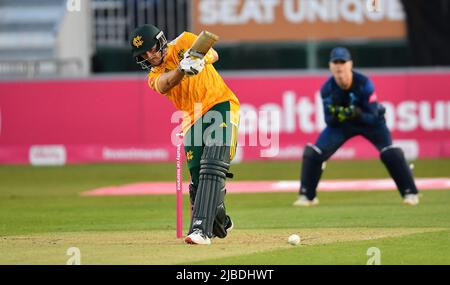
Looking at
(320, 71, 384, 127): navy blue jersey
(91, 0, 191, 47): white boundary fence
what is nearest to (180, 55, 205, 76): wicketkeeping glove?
(320, 71, 384, 127): navy blue jersey

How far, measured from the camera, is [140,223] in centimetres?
1414

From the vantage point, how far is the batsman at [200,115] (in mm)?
11250

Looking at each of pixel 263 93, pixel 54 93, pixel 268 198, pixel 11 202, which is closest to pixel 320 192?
pixel 268 198

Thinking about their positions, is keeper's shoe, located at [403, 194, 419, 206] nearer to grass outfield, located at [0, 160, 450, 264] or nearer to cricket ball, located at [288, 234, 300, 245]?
grass outfield, located at [0, 160, 450, 264]

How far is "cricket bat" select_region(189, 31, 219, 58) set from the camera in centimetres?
1080

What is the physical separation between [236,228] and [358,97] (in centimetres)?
324

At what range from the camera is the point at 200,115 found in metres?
11.5

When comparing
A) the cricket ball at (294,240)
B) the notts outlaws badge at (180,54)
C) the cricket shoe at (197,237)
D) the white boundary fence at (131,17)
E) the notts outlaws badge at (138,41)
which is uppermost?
the white boundary fence at (131,17)

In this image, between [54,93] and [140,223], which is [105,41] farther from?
[140,223]

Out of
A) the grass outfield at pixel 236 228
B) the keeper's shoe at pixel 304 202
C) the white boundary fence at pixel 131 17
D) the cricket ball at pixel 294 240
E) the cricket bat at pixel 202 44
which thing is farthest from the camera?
the white boundary fence at pixel 131 17

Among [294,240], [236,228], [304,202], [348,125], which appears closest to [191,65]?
[294,240]

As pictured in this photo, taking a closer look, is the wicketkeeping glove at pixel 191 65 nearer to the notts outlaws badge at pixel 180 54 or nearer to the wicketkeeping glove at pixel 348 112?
the notts outlaws badge at pixel 180 54

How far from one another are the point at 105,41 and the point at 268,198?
10.1 m

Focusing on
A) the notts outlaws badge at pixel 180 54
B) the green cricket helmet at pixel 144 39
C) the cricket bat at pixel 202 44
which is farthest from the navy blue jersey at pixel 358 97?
the cricket bat at pixel 202 44
